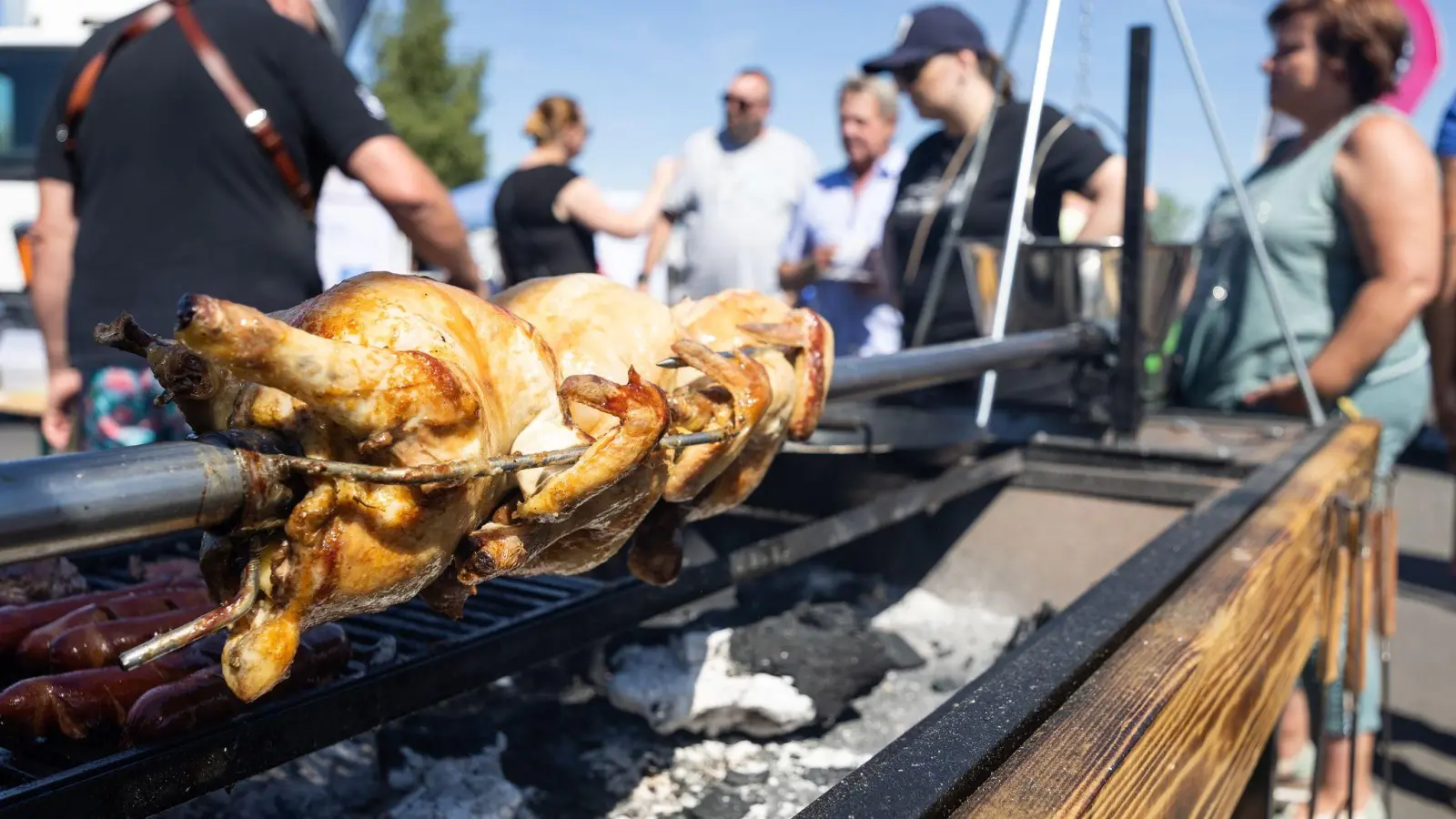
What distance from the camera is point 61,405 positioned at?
9.80 feet

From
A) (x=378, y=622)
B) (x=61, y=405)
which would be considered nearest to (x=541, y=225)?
(x=61, y=405)

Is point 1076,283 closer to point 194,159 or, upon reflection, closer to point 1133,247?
point 1133,247

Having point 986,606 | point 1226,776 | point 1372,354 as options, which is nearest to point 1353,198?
point 1372,354

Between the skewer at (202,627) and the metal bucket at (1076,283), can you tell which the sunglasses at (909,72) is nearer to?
the metal bucket at (1076,283)

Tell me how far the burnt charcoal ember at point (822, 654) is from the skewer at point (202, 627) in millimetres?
1333

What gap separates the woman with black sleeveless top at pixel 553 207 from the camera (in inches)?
216

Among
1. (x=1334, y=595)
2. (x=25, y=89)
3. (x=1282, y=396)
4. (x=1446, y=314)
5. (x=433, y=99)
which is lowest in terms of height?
(x=1334, y=595)

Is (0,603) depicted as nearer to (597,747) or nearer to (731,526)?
(597,747)

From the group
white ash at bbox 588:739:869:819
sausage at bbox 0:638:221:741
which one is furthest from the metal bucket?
sausage at bbox 0:638:221:741

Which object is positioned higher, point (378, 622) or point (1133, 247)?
point (1133, 247)

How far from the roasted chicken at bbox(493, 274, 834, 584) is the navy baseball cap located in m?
2.56

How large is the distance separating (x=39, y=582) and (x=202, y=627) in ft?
3.29

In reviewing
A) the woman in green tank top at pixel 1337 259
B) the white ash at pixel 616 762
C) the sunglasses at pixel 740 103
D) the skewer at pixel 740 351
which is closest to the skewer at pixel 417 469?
the skewer at pixel 740 351

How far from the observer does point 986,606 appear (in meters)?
2.77
